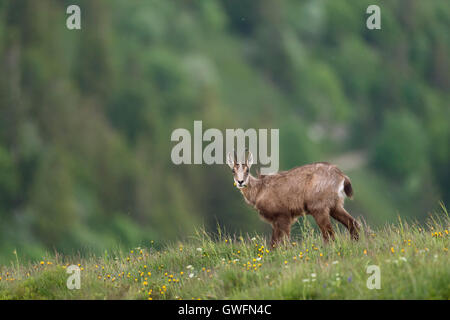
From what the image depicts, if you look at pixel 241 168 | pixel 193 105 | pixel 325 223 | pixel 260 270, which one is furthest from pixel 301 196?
pixel 193 105

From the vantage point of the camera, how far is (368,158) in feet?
422

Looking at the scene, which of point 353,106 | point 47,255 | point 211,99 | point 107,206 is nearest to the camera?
point 47,255

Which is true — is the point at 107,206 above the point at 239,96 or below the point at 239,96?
below

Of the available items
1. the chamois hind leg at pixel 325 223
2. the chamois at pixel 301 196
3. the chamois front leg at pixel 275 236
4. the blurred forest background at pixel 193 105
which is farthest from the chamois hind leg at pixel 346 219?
the blurred forest background at pixel 193 105

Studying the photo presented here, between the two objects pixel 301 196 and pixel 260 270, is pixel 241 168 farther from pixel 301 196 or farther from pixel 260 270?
pixel 260 270

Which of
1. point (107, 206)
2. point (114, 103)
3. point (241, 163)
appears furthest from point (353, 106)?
point (241, 163)

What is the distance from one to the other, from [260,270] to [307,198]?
8.50 feet

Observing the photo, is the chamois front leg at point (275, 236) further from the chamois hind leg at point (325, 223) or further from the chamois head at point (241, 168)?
the chamois head at point (241, 168)

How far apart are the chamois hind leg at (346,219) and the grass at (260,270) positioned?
0.27 meters

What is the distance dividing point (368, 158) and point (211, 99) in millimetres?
33174

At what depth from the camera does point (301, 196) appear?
13.0 meters

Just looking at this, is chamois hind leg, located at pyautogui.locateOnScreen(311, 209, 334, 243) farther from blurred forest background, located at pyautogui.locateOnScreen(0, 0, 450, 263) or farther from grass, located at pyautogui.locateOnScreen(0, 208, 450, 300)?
blurred forest background, located at pyautogui.locateOnScreen(0, 0, 450, 263)

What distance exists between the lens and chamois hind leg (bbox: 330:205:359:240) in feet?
42.2
